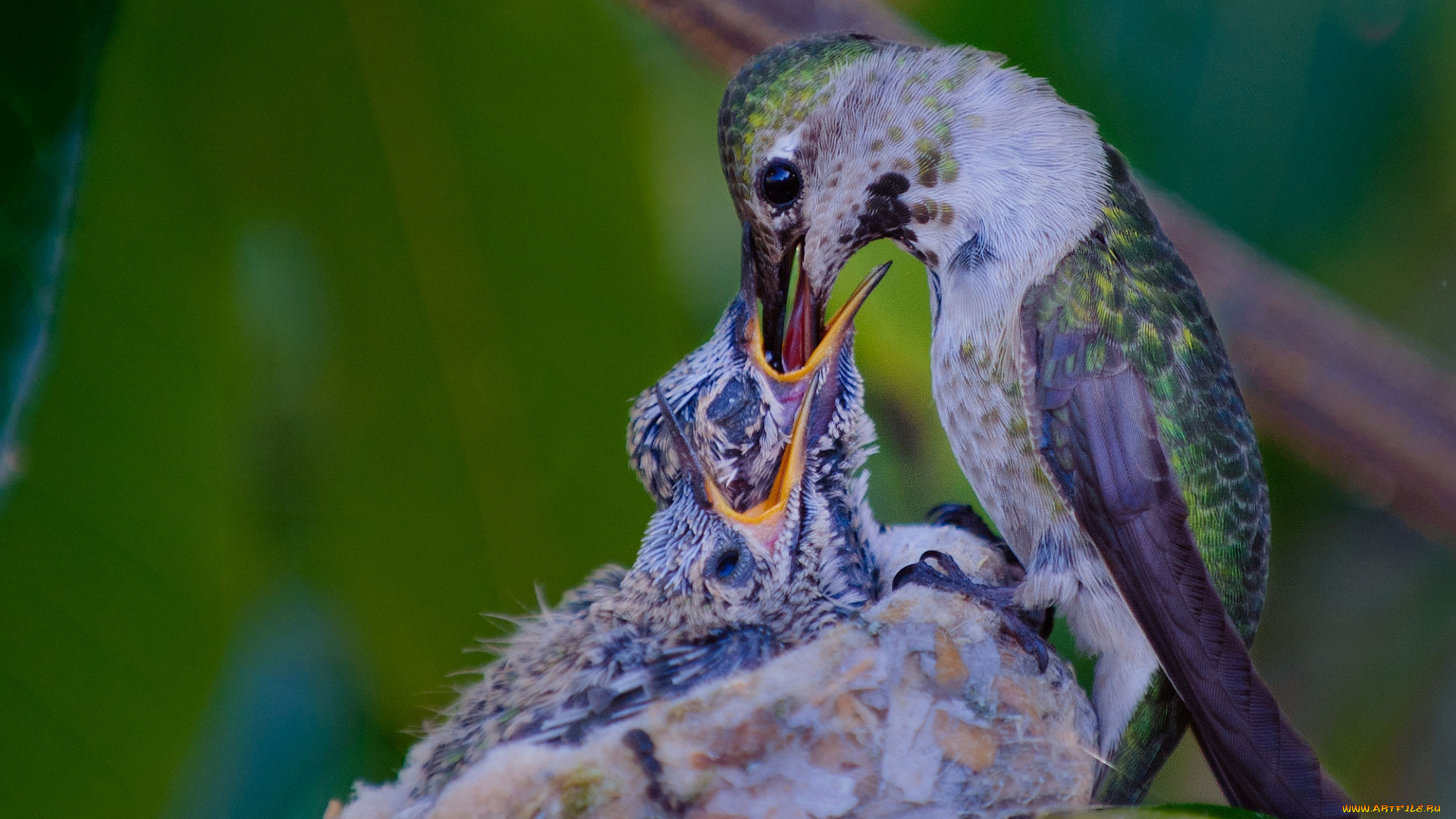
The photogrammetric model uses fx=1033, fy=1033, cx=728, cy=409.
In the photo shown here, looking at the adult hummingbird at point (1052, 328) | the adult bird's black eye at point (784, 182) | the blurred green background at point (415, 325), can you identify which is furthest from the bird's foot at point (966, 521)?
the adult bird's black eye at point (784, 182)

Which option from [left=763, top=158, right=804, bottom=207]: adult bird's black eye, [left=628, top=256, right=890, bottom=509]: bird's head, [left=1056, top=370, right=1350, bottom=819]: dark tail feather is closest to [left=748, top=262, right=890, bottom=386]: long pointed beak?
[left=628, top=256, right=890, bottom=509]: bird's head

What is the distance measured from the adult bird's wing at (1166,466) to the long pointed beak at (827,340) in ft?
0.51

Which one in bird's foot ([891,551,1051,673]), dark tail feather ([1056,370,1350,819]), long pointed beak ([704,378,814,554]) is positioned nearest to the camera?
dark tail feather ([1056,370,1350,819])

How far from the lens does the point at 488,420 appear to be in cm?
114

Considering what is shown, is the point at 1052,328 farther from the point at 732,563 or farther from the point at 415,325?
the point at 415,325

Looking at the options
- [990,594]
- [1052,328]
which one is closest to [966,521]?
[990,594]

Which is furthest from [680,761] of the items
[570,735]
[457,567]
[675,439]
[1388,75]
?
[1388,75]

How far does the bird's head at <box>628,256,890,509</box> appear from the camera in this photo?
0.91 metres

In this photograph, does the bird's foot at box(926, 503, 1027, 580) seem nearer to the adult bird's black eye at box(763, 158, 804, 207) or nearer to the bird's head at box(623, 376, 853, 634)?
the bird's head at box(623, 376, 853, 634)

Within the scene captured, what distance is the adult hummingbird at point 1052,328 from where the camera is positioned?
75cm

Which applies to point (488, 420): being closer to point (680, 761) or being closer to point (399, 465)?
point (399, 465)

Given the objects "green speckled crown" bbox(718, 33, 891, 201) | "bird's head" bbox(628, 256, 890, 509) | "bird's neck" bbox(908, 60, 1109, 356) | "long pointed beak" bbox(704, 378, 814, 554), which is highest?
"green speckled crown" bbox(718, 33, 891, 201)

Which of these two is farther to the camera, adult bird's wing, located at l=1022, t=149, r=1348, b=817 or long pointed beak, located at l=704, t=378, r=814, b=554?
long pointed beak, located at l=704, t=378, r=814, b=554

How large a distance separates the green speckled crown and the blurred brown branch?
0.14m
